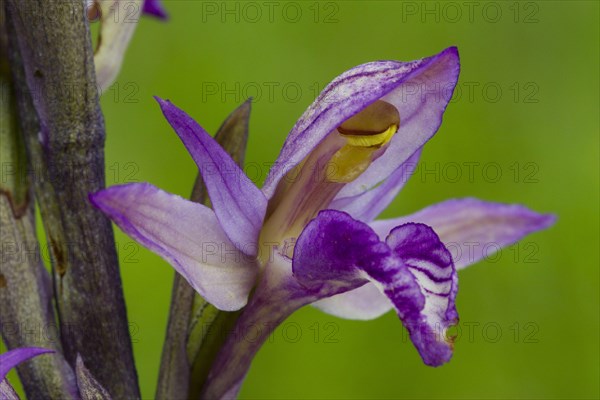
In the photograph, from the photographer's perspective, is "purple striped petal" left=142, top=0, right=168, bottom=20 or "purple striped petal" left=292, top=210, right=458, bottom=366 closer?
"purple striped petal" left=292, top=210, right=458, bottom=366

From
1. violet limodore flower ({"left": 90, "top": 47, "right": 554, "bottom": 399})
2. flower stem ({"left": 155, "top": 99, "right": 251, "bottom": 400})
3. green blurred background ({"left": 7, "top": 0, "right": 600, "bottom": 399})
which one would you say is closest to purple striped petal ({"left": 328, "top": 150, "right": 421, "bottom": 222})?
violet limodore flower ({"left": 90, "top": 47, "right": 554, "bottom": 399})

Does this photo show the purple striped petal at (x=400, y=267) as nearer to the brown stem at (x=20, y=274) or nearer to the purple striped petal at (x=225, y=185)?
the purple striped petal at (x=225, y=185)

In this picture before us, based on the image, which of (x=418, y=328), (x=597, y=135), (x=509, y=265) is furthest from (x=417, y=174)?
(x=418, y=328)

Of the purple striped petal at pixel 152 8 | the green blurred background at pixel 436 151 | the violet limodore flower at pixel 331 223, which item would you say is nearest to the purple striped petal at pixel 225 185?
the violet limodore flower at pixel 331 223

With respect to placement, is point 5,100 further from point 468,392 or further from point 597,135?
point 597,135

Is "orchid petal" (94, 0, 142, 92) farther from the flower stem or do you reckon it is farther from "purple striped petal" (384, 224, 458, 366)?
"purple striped petal" (384, 224, 458, 366)

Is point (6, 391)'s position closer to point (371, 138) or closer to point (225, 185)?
point (225, 185)
